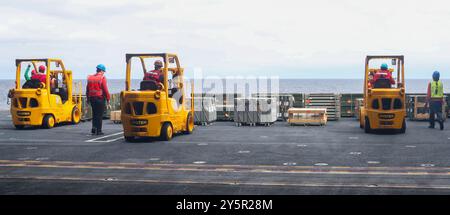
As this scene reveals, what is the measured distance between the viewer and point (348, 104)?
2444 centimetres

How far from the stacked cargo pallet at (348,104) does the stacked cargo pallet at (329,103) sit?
130 centimetres

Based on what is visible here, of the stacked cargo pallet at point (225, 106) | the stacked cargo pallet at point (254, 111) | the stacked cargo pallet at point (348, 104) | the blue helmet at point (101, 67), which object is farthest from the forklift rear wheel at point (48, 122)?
the stacked cargo pallet at point (348, 104)

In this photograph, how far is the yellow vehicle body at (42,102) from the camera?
1803 centimetres

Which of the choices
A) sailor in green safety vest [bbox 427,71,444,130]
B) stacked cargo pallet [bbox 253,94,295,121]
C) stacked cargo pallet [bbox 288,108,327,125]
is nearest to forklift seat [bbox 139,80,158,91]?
stacked cargo pallet [bbox 288,108,327,125]

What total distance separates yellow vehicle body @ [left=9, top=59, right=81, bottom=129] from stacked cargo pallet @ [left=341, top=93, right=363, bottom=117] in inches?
471

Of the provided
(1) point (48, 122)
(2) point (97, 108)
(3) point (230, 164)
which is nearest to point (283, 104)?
(2) point (97, 108)

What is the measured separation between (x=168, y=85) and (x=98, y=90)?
232cm

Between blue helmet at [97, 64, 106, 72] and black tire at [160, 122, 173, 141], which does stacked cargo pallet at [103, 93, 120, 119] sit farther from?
black tire at [160, 122, 173, 141]

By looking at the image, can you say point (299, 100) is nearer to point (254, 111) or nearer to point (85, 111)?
point (254, 111)

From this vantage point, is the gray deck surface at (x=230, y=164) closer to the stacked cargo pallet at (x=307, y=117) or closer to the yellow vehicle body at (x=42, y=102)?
the yellow vehicle body at (x=42, y=102)

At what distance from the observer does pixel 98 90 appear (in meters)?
15.8
